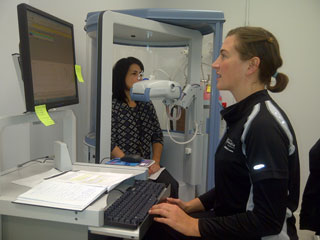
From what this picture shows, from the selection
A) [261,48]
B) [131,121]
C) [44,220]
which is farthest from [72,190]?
[131,121]

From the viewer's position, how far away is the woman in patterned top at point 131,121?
2035 mm

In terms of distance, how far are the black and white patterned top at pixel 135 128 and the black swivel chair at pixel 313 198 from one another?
1182mm

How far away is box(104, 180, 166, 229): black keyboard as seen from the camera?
0.85 m

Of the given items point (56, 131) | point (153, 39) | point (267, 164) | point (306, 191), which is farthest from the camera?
point (153, 39)

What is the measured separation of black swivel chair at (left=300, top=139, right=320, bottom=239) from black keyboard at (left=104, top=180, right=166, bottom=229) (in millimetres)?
573

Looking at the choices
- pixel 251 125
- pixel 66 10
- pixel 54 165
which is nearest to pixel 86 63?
pixel 66 10

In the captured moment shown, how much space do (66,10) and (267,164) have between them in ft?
5.74

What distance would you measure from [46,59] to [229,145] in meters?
0.75

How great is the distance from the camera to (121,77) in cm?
216

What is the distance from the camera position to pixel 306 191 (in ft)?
3.89

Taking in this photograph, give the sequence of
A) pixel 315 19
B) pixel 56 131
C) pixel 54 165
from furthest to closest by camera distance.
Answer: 1. pixel 315 19
2. pixel 56 131
3. pixel 54 165

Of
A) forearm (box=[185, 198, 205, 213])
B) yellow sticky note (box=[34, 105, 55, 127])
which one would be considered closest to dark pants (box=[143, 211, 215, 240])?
forearm (box=[185, 198, 205, 213])

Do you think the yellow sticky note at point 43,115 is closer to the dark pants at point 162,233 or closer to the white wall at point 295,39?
the dark pants at point 162,233

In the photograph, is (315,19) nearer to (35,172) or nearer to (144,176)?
(144,176)
